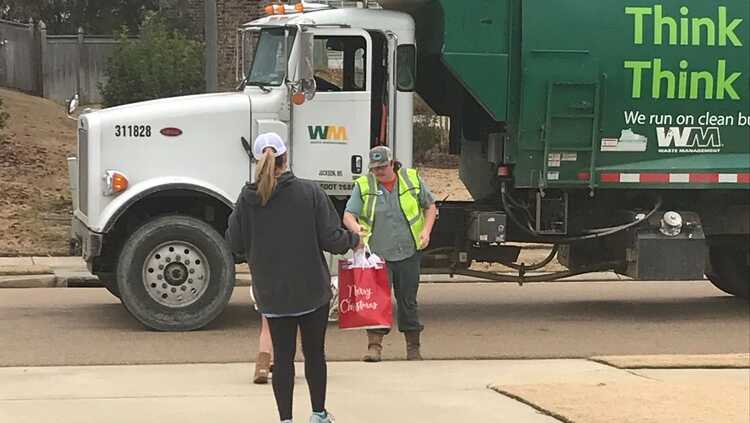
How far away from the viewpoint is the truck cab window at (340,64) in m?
11.8

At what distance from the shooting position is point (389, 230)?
396 inches

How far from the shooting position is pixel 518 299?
572 inches

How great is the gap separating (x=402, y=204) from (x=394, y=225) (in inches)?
7.3

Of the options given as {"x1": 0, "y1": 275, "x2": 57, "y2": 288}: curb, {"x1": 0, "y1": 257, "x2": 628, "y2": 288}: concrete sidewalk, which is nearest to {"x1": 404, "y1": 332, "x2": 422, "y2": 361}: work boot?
{"x1": 0, "y1": 257, "x2": 628, "y2": 288}: concrete sidewalk

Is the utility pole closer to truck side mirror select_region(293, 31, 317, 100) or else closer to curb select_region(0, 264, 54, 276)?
curb select_region(0, 264, 54, 276)

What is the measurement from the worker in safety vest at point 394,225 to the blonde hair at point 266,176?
321 centimetres

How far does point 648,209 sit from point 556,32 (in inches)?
85.0

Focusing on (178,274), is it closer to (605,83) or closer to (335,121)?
(335,121)

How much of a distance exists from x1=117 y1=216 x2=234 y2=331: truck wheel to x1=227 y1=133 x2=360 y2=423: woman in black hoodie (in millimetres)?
4648

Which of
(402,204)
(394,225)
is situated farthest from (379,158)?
(394,225)

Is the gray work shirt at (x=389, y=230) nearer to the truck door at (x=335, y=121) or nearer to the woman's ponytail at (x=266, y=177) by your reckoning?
the truck door at (x=335, y=121)

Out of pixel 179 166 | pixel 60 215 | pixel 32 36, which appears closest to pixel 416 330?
pixel 179 166

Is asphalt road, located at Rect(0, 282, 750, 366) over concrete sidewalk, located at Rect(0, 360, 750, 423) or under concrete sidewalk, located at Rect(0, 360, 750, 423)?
under

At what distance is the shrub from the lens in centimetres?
2256
